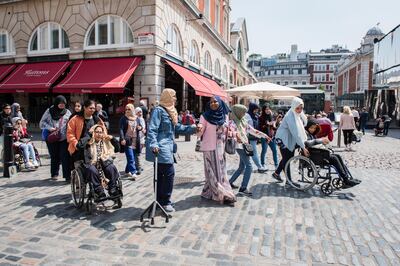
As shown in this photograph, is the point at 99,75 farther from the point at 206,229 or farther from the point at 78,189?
the point at 206,229

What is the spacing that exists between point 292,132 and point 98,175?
3.50 meters

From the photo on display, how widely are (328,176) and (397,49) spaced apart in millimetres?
28213

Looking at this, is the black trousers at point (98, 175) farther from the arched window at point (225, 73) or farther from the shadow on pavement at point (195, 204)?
the arched window at point (225, 73)

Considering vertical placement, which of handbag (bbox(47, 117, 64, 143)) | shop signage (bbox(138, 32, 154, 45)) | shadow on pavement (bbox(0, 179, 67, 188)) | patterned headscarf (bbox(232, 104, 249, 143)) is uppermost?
shop signage (bbox(138, 32, 154, 45))

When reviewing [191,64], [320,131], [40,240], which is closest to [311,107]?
[191,64]

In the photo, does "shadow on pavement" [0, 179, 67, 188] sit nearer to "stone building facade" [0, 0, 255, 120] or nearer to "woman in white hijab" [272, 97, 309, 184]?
"woman in white hijab" [272, 97, 309, 184]

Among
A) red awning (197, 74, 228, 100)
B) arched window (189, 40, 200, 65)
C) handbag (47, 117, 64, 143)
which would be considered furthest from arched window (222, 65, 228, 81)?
handbag (47, 117, 64, 143)

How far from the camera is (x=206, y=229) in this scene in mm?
4180

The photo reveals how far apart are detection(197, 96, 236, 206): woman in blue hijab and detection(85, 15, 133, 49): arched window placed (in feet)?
35.3

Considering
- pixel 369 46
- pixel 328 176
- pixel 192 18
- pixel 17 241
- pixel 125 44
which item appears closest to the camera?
pixel 17 241

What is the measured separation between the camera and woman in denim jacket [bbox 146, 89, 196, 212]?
450cm

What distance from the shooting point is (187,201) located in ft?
17.8

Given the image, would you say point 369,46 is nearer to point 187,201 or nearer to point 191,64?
point 191,64

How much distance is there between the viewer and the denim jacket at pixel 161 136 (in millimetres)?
4449
